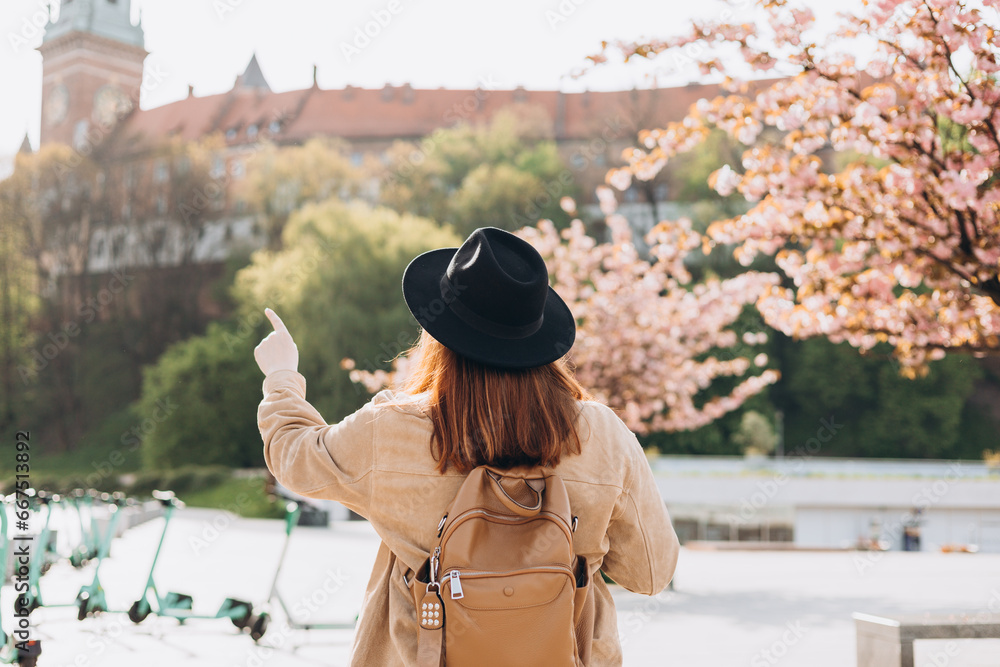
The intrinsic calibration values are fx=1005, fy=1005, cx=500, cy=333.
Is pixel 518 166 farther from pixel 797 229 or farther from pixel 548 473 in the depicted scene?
pixel 548 473

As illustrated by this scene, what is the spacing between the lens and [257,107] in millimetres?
66312

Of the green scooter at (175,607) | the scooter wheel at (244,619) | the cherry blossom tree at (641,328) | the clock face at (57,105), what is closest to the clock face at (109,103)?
the clock face at (57,105)

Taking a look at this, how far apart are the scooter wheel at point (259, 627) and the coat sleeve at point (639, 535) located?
5190 millimetres

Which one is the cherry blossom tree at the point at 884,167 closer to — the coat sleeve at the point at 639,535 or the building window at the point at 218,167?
the coat sleeve at the point at 639,535

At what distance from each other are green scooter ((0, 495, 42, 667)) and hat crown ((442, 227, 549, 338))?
11.4ft

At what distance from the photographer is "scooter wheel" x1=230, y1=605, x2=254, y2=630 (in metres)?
6.96

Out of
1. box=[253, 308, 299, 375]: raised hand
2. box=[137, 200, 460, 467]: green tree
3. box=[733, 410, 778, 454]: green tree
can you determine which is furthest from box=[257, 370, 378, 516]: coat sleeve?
box=[733, 410, 778, 454]: green tree

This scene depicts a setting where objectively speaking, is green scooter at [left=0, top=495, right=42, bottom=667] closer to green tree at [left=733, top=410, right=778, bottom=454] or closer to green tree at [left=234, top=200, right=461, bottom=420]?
Result: green tree at [left=234, top=200, right=461, bottom=420]

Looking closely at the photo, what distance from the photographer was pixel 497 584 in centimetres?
187

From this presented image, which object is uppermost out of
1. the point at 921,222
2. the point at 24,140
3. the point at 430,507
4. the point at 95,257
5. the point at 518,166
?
the point at 24,140

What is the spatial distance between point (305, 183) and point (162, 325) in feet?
34.5

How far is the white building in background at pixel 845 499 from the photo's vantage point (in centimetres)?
2617

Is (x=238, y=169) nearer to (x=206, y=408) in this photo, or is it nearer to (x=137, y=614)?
(x=206, y=408)

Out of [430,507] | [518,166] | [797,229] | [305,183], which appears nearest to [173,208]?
[305,183]
